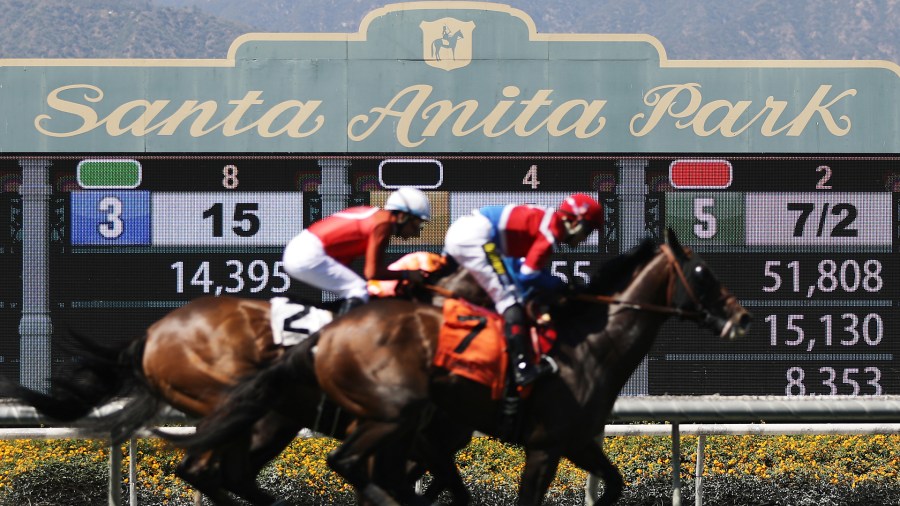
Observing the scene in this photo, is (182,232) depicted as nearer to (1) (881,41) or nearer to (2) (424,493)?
(2) (424,493)

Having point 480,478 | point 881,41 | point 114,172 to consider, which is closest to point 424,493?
point 480,478

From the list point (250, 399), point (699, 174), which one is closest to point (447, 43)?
point (699, 174)

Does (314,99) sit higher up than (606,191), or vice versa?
(314,99)

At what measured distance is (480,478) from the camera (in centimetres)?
553

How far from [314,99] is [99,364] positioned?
4071 millimetres

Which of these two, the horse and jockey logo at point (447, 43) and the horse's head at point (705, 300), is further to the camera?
the horse and jockey logo at point (447, 43)

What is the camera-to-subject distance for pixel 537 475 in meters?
4.32

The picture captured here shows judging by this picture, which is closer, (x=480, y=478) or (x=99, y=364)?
(x=99, y=364)

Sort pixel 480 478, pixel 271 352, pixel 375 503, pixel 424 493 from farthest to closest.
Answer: pixel 480 478, pixel 424 493, pixel 271 352, pixel 375 503

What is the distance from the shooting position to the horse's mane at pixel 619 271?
4.71 m

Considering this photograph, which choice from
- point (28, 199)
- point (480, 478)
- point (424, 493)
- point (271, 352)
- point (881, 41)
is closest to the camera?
point (271, 352)

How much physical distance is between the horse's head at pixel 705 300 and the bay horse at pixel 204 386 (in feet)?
2.35

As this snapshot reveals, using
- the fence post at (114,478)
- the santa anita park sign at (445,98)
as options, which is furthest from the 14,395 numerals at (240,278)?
the fence post at (114,478)

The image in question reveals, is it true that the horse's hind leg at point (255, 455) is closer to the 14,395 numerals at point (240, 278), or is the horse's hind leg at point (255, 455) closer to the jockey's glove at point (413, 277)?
the jockey's glove at point (413, 277)
